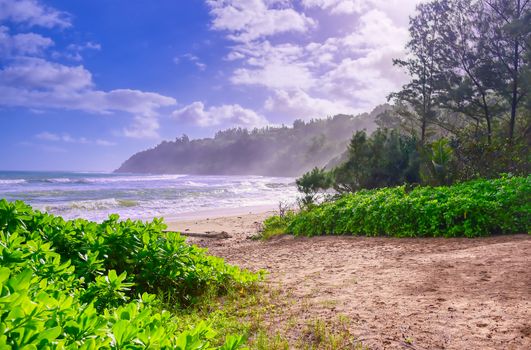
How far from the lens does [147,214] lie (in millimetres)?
19672

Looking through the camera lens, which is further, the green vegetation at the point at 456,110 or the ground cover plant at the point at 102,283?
the green vegetation at the point at 456,110

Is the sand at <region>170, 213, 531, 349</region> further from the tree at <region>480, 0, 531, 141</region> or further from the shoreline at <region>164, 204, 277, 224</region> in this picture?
the tree at <region>480, 0, 531, 141</region>

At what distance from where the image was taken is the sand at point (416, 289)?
3256 mm

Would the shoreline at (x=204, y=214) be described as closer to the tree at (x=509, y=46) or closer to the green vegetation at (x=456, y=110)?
the green vegetation at (x=456, y=110)

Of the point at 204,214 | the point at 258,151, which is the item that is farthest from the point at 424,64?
the point at 258,151

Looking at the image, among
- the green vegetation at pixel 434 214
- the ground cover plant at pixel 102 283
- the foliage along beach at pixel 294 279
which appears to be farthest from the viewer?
the green vegetation at pixel 434 214

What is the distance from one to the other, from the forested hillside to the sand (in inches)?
3298

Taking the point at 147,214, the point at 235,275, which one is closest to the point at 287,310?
the point at 235,275

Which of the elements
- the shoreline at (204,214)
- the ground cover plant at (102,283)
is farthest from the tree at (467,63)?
the ground cover plant at (102,283)

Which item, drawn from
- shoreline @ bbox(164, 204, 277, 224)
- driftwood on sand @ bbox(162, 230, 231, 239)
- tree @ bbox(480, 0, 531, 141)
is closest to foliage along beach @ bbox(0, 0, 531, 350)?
driftwood on sand @ bbox(162, 230, 231, 239)

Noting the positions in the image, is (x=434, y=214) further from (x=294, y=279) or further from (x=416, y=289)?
(x=416, y=289)

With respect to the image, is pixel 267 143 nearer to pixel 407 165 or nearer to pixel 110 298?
pixel 407 165

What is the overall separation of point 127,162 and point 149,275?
178 m

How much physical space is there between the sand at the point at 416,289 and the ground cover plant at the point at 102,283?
1015 millimetres
